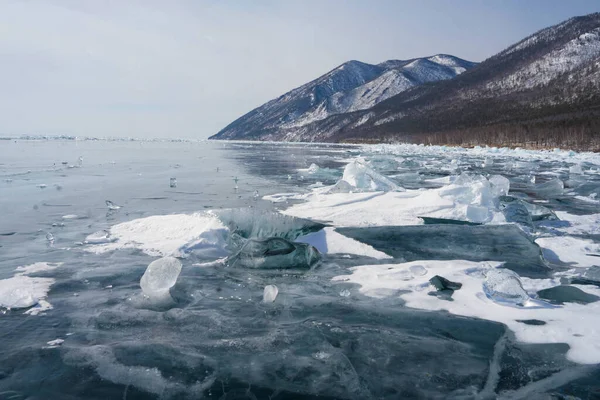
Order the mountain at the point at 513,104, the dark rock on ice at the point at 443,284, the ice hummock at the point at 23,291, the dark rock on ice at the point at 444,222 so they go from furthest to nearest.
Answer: the mountain at the point at 513,104
the dark rock on ice at the point at 444,222
the dark rock on ice at the point at 443,284
the ice hummock at the point at 23,291

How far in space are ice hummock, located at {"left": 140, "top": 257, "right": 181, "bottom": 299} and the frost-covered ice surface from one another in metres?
0.02

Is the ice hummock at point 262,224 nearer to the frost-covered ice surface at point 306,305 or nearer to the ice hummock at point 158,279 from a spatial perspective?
the frost-covered ice surface at point 306,305

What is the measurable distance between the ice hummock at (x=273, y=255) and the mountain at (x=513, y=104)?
46368mm

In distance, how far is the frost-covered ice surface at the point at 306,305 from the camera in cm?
266

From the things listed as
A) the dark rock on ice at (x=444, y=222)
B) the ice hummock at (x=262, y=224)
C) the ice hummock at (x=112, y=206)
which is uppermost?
the ice hummock at (x=262, y=224)

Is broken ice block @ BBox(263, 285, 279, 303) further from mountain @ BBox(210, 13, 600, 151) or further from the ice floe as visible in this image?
mountain @ BBox(210, 13, 600, 151)

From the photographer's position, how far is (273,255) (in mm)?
5168

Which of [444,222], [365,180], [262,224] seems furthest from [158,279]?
[365,180]

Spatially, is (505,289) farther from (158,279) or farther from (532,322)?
(158,279)

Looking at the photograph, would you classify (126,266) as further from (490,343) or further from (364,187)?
(364,187)

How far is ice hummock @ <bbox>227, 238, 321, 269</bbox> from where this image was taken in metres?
5.13

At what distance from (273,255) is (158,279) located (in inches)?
62.3

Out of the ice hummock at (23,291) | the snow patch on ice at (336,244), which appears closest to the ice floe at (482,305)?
the snow patch on ice at (336,244)

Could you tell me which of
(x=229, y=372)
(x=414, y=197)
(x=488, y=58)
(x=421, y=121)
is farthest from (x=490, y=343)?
(x=488, y=58)
